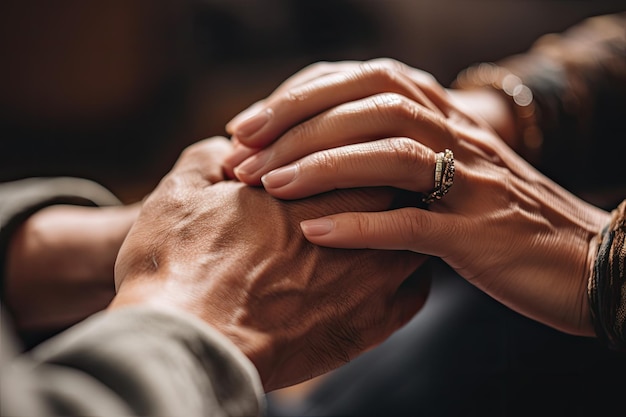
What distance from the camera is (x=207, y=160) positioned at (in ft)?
2.68

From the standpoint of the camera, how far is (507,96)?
1.22 meters

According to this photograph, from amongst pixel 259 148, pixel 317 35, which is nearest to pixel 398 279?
pixel 259 148

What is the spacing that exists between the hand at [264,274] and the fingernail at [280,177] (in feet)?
0.06

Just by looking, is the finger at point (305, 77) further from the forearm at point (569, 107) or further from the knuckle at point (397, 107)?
the forearm at point (569, 107)

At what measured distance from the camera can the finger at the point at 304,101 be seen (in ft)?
2.50

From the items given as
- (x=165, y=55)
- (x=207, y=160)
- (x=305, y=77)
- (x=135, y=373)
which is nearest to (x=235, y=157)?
(x=207, y=160)

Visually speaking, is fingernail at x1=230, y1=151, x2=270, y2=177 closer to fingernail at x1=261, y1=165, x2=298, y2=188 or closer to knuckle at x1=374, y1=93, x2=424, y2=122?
fingernail at x1=261, y1=165, x2=298, y2=188

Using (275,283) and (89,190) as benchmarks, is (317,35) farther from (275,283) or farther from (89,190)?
(275,283)

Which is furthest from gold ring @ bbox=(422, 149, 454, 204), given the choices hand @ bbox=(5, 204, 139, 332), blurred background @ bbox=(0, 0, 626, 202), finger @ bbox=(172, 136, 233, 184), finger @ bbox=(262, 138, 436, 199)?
blurred background @ bbox=(0, 0, 626, 202)

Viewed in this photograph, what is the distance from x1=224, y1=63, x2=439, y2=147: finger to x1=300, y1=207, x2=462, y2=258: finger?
12 cm

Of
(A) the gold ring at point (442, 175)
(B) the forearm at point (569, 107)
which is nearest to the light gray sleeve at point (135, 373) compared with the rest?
(A) the gold ring at point (442, 175)

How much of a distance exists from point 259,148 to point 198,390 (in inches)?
14.2

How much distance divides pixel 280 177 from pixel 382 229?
0.39ft

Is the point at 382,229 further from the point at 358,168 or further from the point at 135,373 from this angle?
the point at 135,373
